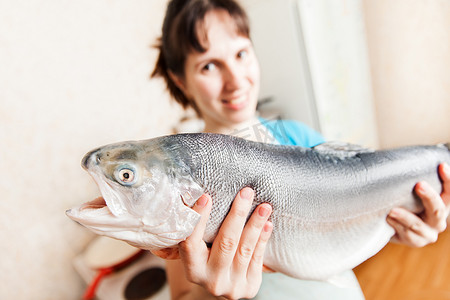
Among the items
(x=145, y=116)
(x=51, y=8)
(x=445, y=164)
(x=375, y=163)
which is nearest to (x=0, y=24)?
(x=51, y=8)

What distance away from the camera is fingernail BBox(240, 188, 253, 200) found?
0.36 meters

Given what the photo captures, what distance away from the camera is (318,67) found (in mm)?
1297

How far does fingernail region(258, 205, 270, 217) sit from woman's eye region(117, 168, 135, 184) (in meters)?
0.19

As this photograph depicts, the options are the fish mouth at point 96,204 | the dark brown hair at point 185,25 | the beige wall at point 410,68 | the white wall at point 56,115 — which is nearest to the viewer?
the fish mouth at point 96,204

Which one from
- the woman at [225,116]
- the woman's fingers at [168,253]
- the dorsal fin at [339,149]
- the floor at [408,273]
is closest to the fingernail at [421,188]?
the woman at [225,116]

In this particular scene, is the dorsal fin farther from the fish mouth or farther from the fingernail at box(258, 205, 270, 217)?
the fish mouth

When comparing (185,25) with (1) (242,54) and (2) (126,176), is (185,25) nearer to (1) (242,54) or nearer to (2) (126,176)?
(1) (242,54)

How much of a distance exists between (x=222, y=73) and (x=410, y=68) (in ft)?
4.89

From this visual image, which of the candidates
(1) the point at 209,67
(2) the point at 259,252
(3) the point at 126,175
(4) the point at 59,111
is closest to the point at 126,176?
(3) the point at 126,175

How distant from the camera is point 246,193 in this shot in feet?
1.19

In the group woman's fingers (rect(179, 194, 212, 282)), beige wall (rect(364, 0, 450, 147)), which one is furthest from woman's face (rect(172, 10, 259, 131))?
beige wall (rect(364, 0, 450, 147))

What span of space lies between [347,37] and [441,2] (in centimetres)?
44

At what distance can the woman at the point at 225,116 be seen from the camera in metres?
0.40

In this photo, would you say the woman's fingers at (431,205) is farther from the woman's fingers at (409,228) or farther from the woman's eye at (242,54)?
the woman's eye at (242,54)
